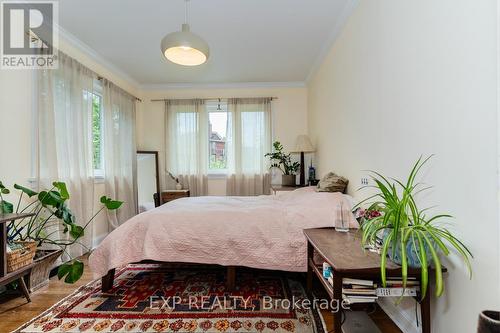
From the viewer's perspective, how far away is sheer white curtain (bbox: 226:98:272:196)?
4598 millimetres

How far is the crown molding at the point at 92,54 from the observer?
2.90 meters

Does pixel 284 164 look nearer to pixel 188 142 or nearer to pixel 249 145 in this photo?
pixel 249 145

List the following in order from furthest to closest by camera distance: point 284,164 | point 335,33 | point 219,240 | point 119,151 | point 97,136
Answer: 1. point 284,164
2. point 119,151
3. point 97,136
4. point 335,33
5. point 219,240

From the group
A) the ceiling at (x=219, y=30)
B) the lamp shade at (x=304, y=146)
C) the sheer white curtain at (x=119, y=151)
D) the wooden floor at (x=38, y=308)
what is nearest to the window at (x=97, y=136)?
the sheer white curtain at (x=119, y=151)

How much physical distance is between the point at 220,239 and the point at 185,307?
57cm

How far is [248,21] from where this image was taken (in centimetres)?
268

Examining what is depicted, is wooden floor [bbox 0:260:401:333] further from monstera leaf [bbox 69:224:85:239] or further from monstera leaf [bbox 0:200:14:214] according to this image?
monstera leaf [bbox 0:200:14:214]

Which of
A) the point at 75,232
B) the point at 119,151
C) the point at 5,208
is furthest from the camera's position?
the point at 119,151

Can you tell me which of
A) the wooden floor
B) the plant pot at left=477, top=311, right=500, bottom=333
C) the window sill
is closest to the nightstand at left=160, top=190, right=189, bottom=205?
the window sill

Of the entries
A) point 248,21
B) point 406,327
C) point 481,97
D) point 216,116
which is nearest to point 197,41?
point 248,21

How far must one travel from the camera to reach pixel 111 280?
2201 mm

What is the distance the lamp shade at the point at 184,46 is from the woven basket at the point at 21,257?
1960 mm


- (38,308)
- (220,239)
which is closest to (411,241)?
(220,239)

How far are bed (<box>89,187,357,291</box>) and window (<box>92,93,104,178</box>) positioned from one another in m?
1.82
